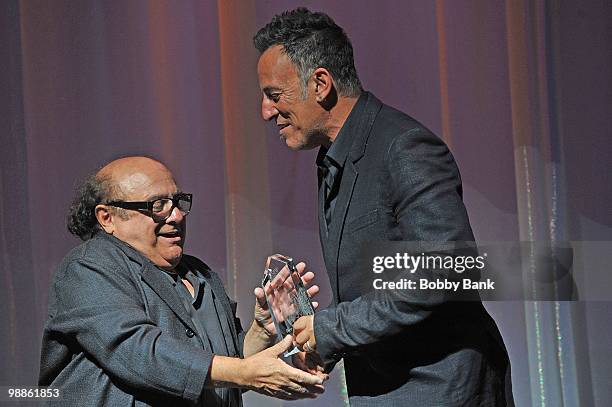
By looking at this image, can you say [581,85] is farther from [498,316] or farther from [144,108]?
[144,108]

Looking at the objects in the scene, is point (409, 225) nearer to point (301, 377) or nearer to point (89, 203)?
point (301, 377)

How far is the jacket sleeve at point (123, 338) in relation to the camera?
1.93 metres

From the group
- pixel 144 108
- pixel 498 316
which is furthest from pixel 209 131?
pixel 498 316

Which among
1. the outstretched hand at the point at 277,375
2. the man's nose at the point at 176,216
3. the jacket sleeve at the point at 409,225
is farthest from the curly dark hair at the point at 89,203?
the jacket sleeve at the point at 409,225

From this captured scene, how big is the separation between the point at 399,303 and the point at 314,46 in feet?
1.61

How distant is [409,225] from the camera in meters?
1.71

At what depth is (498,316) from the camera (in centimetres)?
277

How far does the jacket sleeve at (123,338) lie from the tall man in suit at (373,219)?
0.77 feet

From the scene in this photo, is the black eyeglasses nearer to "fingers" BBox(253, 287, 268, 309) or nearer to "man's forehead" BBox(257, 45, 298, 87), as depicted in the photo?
"fingers" BBox(253, 287, 268, 309)

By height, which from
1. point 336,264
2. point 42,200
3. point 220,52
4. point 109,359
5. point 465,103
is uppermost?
point 220,52

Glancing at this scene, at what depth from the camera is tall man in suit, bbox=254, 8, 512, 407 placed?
171 centimetres

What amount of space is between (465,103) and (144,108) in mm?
860
